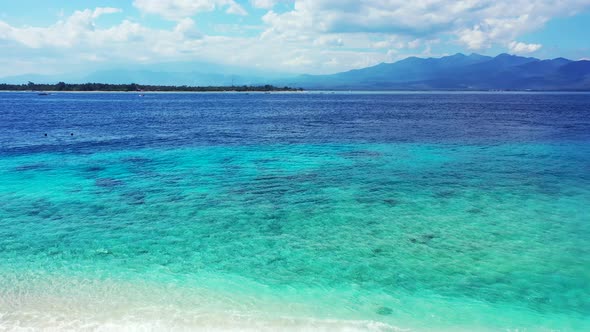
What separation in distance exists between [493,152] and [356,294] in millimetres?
30176

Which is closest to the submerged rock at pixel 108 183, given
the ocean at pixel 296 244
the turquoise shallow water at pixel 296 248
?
the ocean at pixel 296 244

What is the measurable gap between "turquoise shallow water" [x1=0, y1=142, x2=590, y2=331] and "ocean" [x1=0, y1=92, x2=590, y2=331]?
6cm

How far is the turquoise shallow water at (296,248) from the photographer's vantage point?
11.4 m

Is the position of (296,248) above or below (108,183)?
below

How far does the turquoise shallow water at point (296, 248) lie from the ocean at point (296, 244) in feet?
0.21

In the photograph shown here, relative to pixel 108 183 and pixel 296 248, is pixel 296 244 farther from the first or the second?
pixel 108 183

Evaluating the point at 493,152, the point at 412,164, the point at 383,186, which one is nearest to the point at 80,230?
the point at 383,186

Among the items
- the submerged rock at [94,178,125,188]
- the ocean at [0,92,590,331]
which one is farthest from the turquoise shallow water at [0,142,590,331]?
the submerged rock at [94,178,125,188]

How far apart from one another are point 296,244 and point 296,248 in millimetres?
399

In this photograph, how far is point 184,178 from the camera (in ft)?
90.2

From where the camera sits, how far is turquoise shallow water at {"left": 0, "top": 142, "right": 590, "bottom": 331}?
11.4m

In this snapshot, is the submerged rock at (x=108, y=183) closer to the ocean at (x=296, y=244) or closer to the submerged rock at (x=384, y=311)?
the ocean at (x=296, y=244)

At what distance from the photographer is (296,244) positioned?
16.5 meters

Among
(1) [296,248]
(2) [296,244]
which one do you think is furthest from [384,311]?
(2) [296,244]
